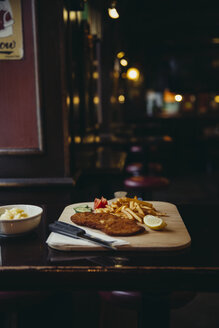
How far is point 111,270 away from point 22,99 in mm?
2125

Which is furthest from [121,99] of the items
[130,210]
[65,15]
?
[130,210]

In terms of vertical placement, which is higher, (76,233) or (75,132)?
(75,132)

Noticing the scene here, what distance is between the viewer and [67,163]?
3.02 metres

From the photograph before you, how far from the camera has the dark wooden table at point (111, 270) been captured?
47.4 inches

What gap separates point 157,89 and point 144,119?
2.98 metres

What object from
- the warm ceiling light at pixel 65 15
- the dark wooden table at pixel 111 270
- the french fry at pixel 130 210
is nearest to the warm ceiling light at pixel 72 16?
the warm ceiling light at pixel 65 15

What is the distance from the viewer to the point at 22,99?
295 centimetres

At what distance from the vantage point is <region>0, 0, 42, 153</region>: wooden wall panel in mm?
2866

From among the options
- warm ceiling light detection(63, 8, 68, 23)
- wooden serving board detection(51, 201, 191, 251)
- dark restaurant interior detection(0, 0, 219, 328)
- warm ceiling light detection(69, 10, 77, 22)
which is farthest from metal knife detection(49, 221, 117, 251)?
warm ceiling light detection(69, 10, 77, 22)

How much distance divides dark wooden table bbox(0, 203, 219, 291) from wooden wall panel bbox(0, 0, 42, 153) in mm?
1802

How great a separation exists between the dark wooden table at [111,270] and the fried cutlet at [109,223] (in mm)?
113

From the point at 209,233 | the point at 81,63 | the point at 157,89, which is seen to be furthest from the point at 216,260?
the point at 157,89

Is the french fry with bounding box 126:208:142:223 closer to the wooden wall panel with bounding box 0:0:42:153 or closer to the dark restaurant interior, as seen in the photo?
the dark restaurant interior

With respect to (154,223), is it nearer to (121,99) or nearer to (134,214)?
(134,214)
